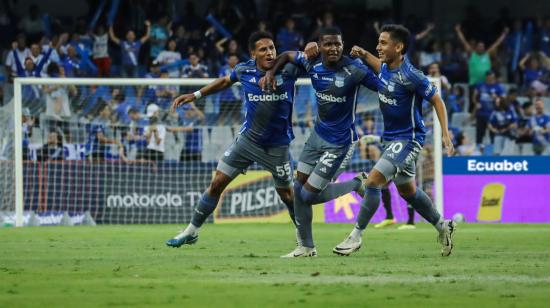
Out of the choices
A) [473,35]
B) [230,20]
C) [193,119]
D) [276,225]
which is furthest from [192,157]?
[473,35]

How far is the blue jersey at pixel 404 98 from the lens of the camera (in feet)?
43.3

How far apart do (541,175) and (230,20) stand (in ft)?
33.6

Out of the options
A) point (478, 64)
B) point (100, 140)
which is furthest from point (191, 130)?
point (478, 64)

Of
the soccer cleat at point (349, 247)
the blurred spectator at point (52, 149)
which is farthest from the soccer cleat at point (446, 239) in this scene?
the blurred spectator at point (52, 149)

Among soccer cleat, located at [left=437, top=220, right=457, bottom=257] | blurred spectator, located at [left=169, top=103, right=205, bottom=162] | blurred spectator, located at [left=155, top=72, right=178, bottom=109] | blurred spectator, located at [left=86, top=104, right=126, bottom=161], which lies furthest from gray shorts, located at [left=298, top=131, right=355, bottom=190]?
blurred spectator, located at [left=155, top=72, right=178, bottom=109]

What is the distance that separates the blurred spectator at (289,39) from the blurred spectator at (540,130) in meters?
6.27

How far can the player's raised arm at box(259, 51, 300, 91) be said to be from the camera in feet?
44.0

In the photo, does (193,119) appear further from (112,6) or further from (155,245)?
(155,245)

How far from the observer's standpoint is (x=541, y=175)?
2477cm

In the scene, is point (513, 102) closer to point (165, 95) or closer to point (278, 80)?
point (165, 95)

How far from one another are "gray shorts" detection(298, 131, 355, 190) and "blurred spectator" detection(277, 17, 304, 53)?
1691 centimetres

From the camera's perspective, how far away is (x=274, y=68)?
44.1 feet

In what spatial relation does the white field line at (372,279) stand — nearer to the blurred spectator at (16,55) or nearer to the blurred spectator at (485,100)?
the blurred spectator at (485,100)

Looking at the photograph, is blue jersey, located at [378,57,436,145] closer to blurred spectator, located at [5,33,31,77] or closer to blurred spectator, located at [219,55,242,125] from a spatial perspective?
blurred spectator, located at [219,55,242,125]
